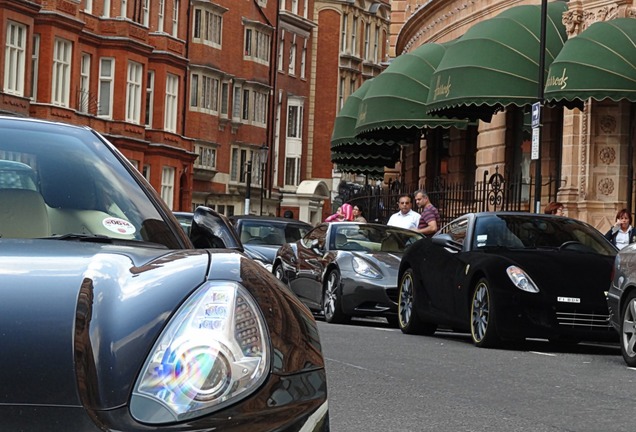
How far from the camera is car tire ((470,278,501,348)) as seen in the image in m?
14.2

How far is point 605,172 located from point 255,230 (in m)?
6.69

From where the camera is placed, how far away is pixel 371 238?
20.7 m

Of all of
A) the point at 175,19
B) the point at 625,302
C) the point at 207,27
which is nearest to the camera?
the point at 625,302

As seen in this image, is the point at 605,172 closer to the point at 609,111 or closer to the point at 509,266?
the point at 609,111

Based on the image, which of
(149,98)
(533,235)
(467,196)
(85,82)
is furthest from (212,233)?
(149,98)

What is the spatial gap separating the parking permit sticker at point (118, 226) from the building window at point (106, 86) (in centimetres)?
5383

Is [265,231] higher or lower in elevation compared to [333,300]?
higher

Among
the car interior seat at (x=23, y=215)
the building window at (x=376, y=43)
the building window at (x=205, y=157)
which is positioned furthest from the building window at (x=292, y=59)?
the car interior seat at (x=23, y=215)

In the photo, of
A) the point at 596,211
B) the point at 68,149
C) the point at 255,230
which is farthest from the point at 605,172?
the point at 68,149

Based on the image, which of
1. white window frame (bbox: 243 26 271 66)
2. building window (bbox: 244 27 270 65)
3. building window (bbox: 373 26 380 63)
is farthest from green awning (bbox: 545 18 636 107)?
building window (bbox: 373 26 380 63)

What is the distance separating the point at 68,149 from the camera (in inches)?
187

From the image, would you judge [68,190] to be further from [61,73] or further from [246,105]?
[246,105]

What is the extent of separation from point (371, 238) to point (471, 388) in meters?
10.7

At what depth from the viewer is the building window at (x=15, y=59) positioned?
48.3m
